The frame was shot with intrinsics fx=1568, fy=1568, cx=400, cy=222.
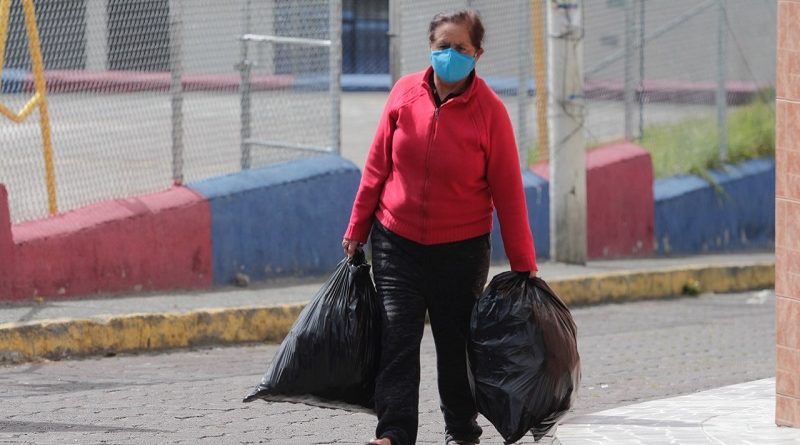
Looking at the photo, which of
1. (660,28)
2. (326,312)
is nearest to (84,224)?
(326,312)

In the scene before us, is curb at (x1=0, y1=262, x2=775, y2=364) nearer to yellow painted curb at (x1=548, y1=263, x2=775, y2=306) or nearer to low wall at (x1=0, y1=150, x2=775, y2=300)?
yellow painted curb at (x1=548, y1=263, x2=775, y2=306)

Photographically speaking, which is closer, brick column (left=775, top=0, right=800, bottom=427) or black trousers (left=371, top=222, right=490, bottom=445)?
black trousers (left=371, top=222, right=490, bottom=445)

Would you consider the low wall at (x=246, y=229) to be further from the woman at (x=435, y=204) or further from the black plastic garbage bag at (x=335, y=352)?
the woman at (x=435, y=204)

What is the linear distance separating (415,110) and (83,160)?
4410 millimetres

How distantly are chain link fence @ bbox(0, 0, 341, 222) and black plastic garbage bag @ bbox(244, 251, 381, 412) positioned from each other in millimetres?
3982

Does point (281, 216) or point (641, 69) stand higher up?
point (641, 69)

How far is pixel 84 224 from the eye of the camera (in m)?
9.31

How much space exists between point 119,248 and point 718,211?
6.14 m

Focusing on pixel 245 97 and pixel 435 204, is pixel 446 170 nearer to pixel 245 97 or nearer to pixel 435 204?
pixel 435 204

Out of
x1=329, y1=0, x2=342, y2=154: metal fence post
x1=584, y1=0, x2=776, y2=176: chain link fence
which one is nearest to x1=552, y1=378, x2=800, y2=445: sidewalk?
x1=329, y1=0, x2=342, y2=154: metal fence post

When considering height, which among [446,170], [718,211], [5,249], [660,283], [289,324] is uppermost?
[446,170]

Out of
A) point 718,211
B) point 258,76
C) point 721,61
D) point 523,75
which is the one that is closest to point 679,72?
point 721,61

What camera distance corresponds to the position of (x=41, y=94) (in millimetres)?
9180

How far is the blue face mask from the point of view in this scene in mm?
5469
